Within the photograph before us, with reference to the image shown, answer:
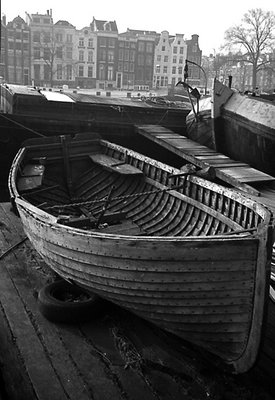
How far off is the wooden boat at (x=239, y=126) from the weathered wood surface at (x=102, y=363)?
7511 mm

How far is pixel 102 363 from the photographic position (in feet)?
16.4

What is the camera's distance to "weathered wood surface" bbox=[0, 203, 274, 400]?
454cm

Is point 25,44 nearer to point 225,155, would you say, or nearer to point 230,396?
point 225,155

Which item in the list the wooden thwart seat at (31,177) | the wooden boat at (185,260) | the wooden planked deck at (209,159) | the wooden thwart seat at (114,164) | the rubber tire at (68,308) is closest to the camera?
the wooden boat at (185,260)

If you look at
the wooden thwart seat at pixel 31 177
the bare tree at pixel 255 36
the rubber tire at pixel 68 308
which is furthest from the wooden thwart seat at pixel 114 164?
the bare tree at pixel 255 36

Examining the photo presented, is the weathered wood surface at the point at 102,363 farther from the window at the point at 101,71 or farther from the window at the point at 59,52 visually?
the window at the point at 101,71

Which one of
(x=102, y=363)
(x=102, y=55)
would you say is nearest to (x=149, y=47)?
(x=102, y=55)

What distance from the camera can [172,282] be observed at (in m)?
4.71

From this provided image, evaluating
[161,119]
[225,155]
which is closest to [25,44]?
[161,119]

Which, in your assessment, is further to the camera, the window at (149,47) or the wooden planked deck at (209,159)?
the window at (149,47)

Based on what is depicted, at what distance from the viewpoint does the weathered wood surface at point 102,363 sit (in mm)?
4543

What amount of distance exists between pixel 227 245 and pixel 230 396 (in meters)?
1.73

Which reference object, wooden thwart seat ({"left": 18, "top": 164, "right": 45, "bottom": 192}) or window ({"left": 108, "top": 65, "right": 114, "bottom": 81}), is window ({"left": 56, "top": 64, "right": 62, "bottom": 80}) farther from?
wooden thwart seat ({"left": 18, "top": 164, "right": 45, "bottom": 192})

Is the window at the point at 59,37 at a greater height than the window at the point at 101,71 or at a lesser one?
greater
